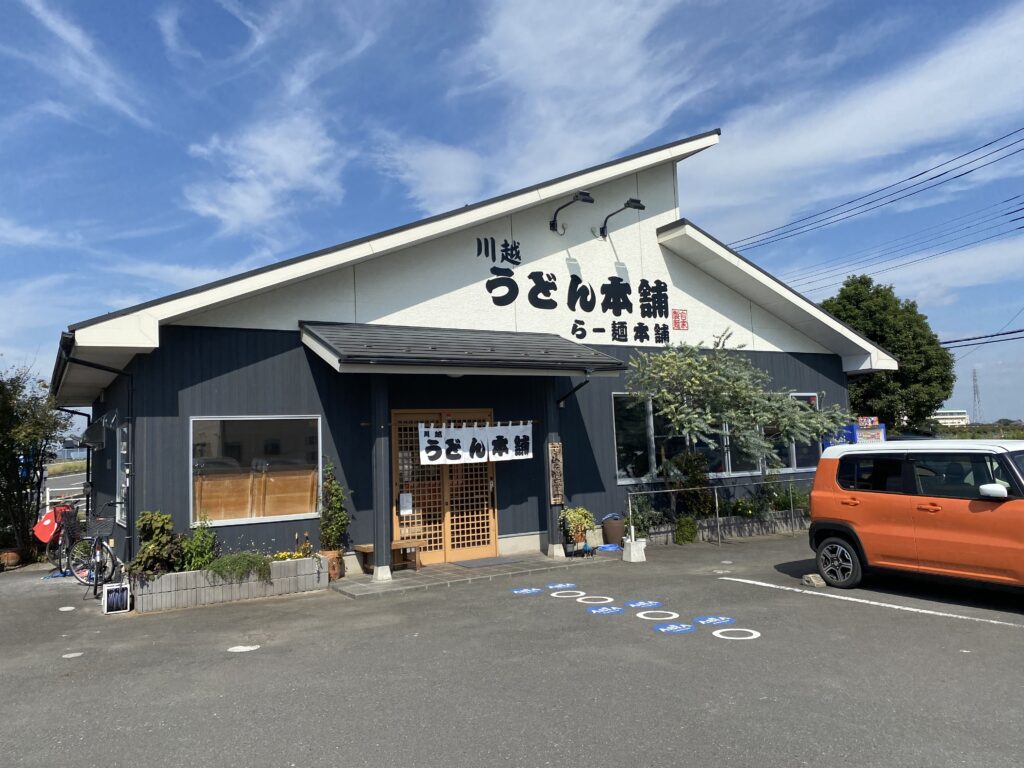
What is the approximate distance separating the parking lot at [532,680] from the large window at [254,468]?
1511 millimetres

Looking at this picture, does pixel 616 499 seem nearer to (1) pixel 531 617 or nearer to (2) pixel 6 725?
(1) pixel 531 617

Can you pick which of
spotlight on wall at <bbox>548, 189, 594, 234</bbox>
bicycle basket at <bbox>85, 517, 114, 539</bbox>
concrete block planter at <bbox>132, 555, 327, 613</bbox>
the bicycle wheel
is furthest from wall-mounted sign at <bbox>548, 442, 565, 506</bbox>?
the bicycle wheel

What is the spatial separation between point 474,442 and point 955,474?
6.57 m

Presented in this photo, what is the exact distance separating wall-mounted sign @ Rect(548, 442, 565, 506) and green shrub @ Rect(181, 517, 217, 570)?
17.2 ft

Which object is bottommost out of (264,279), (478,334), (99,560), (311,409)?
(99,560)

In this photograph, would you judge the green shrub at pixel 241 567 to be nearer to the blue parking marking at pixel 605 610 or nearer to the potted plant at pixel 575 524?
the blue parking marking at pixel 605 610

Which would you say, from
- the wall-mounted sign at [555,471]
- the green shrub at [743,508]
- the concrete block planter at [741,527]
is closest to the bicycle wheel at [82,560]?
the wall-mounted sign at [555,471]

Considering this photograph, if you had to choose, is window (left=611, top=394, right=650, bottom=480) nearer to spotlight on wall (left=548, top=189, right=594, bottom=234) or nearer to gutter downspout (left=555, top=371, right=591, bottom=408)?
gutter downspout (left=555, top=371, right=591, bottom=408)

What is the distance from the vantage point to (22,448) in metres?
14.6

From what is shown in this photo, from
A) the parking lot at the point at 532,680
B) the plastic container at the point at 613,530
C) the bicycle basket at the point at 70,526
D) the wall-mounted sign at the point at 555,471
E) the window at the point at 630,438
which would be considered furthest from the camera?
the window at the point at 630,438

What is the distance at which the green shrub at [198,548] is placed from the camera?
31.5 ft

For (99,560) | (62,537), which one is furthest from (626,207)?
(62,537)

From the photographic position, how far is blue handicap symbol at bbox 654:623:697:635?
731 centimetres

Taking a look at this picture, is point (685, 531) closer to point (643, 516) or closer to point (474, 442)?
point (643, 516)
